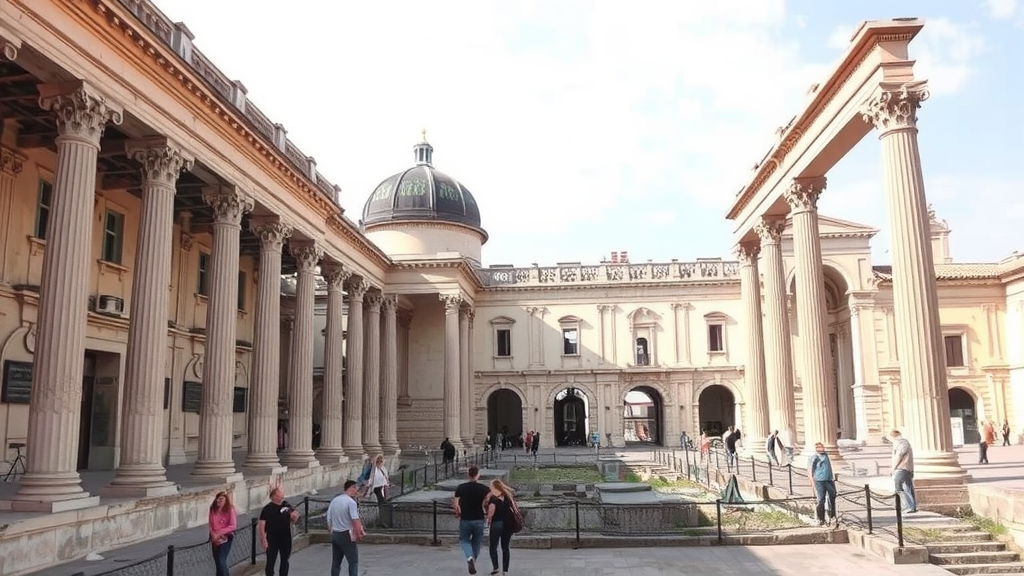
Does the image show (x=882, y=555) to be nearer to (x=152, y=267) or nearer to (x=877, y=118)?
(x=877, y=118)

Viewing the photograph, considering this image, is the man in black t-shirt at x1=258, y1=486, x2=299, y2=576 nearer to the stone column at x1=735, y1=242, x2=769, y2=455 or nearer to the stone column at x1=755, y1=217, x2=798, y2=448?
the stone column at x1=755, y1=217, x2=798, y2=448

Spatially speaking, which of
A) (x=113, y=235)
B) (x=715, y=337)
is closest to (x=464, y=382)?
(x=715, y=337)

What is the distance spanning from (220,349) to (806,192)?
15.6 meters

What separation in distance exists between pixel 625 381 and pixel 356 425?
19.0 m

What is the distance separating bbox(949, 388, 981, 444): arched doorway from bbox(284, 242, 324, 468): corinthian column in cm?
3330

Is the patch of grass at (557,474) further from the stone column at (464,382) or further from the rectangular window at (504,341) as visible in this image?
the rectangular window at (504,341)

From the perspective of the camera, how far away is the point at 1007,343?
41.4 m

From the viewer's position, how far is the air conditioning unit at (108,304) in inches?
784

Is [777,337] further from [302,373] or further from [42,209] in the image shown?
[42,209]

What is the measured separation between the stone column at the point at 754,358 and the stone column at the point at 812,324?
4.65 metres

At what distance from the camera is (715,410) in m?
48.6

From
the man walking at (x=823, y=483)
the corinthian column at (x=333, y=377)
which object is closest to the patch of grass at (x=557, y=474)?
the corinthian column at (x=333, y=377)

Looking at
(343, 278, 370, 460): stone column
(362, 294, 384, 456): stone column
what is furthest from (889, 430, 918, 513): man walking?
(362, 294, 384, 456): stone column

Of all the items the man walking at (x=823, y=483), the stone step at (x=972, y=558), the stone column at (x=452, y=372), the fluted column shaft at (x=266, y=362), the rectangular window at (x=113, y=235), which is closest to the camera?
the stone step at (x=972, y=558)
